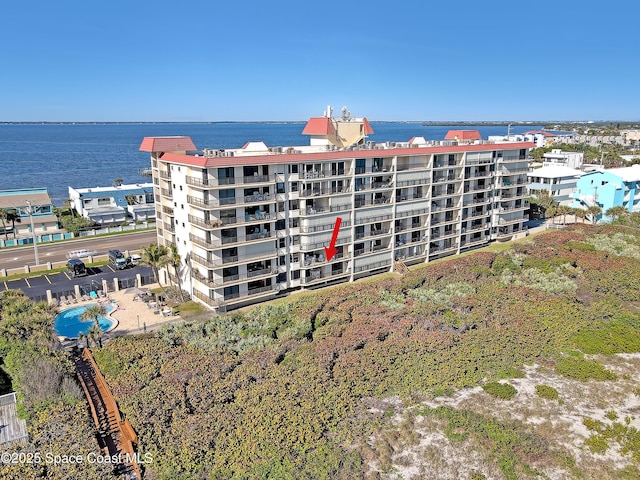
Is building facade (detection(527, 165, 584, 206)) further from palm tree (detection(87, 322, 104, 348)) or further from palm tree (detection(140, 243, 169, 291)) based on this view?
palm tree (detection(87, 322, 104, 348))

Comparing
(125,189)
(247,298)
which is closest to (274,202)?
(247,298)

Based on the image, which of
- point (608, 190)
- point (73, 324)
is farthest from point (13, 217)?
point (608, 190)

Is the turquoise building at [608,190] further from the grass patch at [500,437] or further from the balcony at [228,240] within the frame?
the grass patch at [500,437]

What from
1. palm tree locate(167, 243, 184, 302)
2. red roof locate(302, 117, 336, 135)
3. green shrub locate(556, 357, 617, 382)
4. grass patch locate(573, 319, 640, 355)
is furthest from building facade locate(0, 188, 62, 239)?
grass patch locate(573, 319, 640, 355)

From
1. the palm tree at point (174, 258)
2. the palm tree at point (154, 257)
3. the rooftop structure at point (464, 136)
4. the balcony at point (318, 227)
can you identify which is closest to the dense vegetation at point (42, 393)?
the palm tree at point (154, 257)

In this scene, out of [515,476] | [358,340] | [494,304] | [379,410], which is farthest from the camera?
[494,304]

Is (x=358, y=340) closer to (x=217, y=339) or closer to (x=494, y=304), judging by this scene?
(x=217, y=339)
